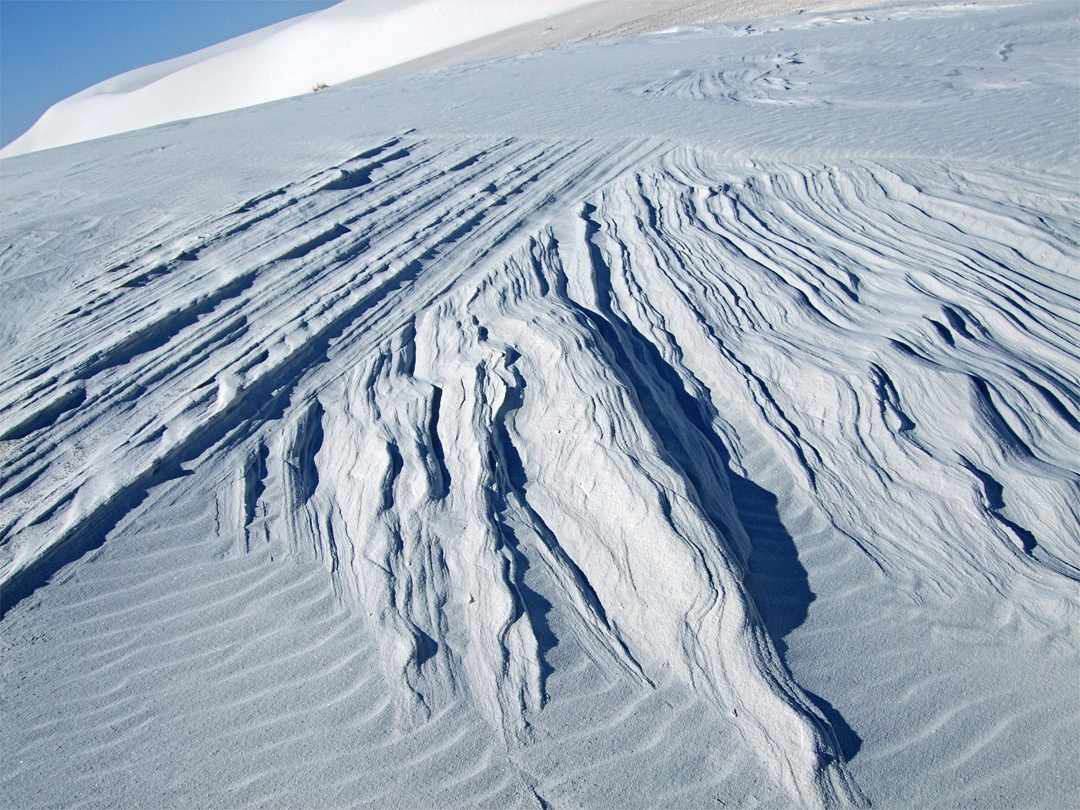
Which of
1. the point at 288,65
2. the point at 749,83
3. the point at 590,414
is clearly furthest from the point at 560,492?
the point at 288,65

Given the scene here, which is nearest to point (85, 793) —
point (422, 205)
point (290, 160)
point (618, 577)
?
point (618, 577)

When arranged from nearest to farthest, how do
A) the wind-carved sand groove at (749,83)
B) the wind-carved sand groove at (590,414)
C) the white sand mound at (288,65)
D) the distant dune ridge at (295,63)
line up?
the wind-carved sand groove at (590,414)
the wind-carved sand groove at (749,83)
the distant dune ridge at (295,63)
the white sand mound at (288,65)

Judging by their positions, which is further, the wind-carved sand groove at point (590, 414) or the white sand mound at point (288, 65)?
the white sand mound at point (288, 65)

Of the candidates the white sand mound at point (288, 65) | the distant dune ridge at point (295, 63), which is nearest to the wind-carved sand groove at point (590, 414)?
the distant dune ridge at point (295, 63)

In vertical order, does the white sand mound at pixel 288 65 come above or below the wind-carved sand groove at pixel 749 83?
below

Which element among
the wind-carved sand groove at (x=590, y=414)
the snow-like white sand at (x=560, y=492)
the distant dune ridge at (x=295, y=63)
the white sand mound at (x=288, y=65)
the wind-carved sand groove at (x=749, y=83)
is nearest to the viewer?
the snow-like white sand at (x=560, y=492)

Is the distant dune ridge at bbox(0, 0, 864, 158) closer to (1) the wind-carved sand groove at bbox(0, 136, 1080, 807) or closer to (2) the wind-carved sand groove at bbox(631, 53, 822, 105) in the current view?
(2) the wind-carved sand groove at bbox(631, 53, 822, 105)

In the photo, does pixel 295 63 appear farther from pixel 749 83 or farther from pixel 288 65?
pixel 749 83

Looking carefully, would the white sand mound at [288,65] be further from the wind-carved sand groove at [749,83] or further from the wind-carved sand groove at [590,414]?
the wind-carved sand groove at [590,414]
